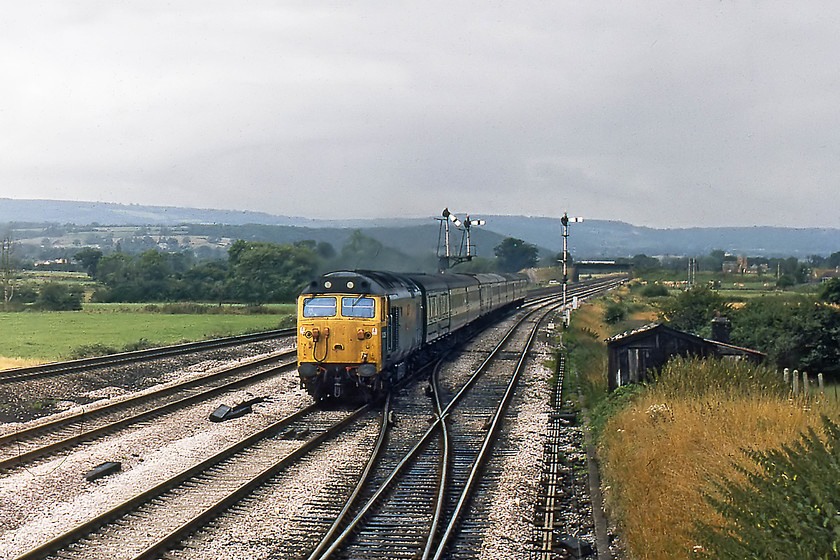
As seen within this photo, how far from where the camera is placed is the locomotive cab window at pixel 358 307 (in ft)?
67.9

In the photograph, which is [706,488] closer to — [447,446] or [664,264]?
[447,446]

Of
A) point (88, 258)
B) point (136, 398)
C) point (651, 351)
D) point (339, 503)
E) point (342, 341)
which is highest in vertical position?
point (88, 258)

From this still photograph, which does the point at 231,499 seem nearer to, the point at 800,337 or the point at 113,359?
the point at 113,359

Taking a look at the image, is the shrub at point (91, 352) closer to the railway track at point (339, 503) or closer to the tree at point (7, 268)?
the railway track at point (339, 503)

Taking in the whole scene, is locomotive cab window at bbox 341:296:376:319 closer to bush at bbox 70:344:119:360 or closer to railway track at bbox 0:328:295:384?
railway track at bbox 0:328:295:384

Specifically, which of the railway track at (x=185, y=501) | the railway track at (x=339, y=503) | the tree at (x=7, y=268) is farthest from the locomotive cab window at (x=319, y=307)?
the tree at (x=7, y=268)

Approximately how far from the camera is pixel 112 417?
19.2 meters

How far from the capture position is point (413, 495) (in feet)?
42.4

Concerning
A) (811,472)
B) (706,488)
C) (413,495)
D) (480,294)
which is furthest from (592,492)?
(480,294)

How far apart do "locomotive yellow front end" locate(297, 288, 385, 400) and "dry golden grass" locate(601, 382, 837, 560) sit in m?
7.38

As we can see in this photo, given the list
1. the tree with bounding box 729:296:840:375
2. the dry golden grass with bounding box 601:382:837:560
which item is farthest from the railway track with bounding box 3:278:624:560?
the tree with bounding box 729:296:840:375

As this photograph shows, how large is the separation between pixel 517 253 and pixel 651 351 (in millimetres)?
92381

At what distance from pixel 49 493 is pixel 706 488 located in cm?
929

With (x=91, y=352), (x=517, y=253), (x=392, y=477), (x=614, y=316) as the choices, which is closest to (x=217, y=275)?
(x=614, y=316)
